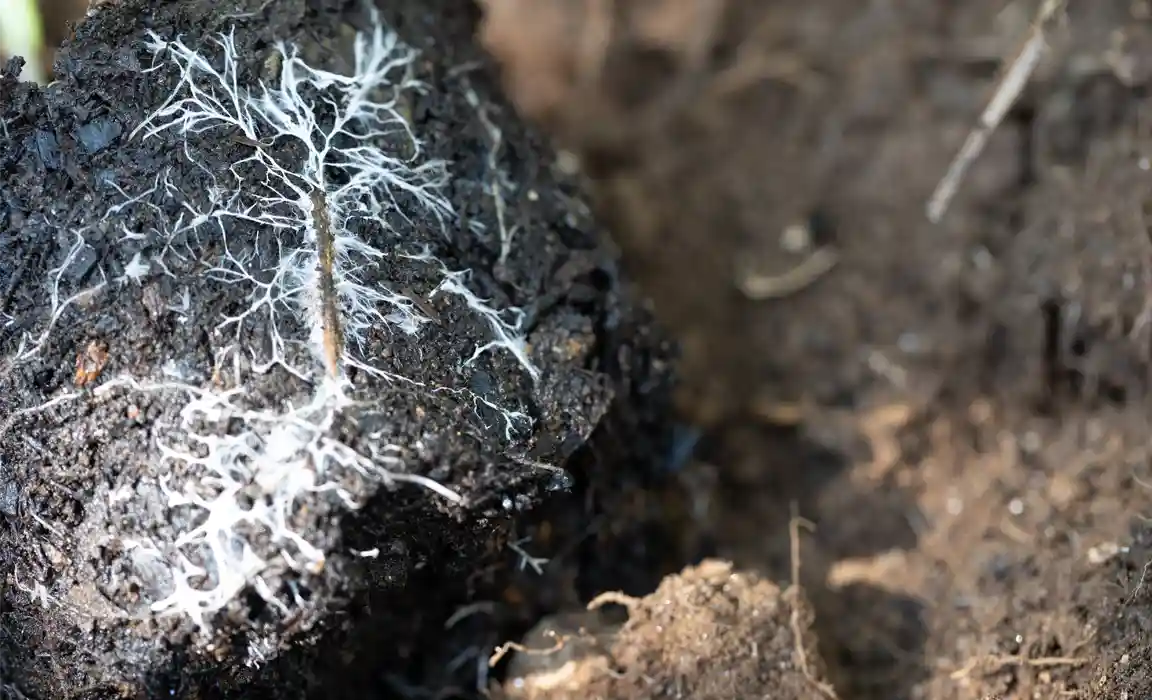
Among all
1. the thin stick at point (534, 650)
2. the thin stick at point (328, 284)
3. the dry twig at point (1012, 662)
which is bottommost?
the dry twig at point (1012, 662)

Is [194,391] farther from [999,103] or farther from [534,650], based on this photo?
[999,103]

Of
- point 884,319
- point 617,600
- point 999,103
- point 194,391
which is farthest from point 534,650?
point 999,103

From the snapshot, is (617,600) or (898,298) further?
(898,298)

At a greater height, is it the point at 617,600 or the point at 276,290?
the point at 276,290

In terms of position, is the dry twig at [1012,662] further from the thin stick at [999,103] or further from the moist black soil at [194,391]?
the thin stick at [999,103]

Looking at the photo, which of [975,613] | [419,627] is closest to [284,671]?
[419,627]

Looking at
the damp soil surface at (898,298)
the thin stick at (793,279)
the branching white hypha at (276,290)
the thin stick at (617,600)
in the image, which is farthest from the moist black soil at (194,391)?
the thin stick at (793,279)
